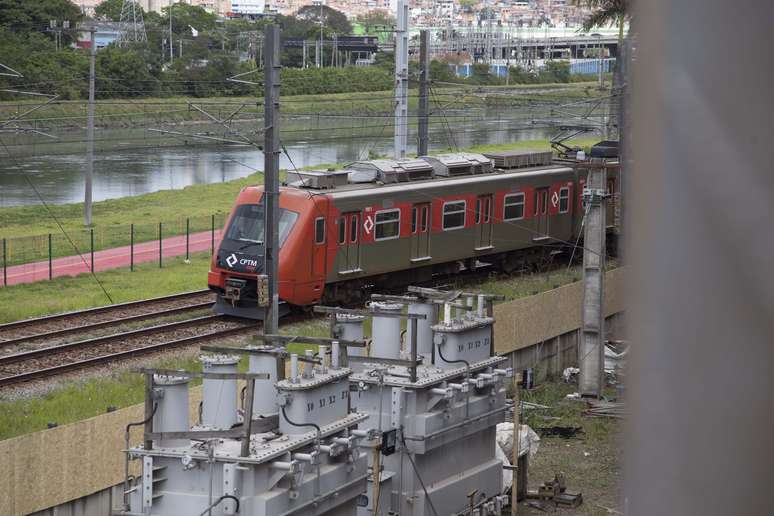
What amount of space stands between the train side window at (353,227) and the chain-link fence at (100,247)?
7.20 metres

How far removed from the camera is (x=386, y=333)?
13070 millimetres

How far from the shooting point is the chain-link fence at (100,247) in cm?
3026

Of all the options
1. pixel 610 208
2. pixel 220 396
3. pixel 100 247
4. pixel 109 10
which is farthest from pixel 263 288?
pixel 109 10

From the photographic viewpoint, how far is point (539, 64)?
84.4 metres

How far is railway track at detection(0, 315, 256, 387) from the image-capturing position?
1797cm

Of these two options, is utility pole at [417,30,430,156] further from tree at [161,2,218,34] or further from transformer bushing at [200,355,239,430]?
tree at [161,2,218,34]

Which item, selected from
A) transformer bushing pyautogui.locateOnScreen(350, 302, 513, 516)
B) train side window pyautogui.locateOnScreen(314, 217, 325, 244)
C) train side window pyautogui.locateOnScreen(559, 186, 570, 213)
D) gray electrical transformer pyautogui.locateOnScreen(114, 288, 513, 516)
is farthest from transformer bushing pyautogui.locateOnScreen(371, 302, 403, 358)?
train side window pyautogui.locateOnScreen(559, 186, 570, 213)

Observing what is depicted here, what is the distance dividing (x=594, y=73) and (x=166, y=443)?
73.9m

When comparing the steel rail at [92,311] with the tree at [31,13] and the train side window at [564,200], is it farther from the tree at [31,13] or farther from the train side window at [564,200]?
the tree at [31,13]

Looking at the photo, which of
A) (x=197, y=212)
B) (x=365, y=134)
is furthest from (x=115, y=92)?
(x=365, y=134)

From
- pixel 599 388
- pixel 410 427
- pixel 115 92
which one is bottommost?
pixel 599 388

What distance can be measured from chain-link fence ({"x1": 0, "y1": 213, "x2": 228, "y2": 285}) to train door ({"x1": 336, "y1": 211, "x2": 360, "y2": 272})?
7.15 m

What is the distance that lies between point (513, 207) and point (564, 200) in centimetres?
244

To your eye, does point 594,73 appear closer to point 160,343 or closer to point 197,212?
point 197,212
